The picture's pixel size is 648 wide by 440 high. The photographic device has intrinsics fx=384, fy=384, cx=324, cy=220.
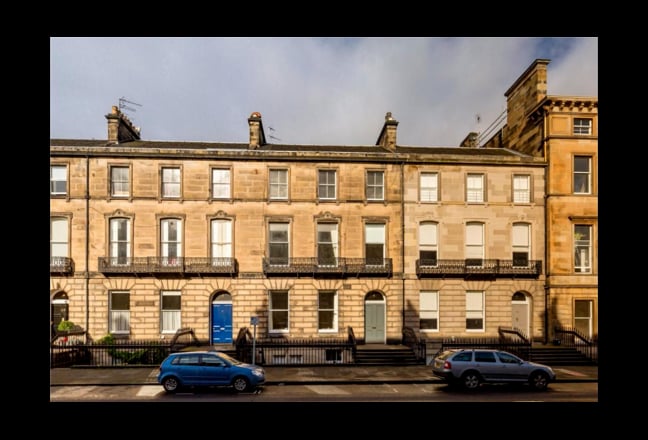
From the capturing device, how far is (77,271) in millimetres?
19516

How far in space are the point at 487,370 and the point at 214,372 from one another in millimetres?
9629

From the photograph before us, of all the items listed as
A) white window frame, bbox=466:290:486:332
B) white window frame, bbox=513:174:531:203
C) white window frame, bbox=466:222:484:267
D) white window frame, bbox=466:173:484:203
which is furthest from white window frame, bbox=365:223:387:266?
white window frame, bbox=513:174:531:203

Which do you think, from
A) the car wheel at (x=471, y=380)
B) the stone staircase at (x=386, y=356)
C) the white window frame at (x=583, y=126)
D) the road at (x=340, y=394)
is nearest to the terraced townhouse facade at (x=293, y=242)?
the stone staircase at (x=386, y=356)

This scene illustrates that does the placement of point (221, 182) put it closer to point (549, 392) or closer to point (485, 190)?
point (485, 190)

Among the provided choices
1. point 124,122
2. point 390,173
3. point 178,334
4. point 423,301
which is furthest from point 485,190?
point 124,122

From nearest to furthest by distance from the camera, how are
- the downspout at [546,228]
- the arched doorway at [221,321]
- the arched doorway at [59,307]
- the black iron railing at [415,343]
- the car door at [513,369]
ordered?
1. the car door at [513,369]
2. the black iron railing at [415,343]
3. the arched doorway at [59,307]
4. the arched doorway at [221,321]
5. the downspout at [546,228]

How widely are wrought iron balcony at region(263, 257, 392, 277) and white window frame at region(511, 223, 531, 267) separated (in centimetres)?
702

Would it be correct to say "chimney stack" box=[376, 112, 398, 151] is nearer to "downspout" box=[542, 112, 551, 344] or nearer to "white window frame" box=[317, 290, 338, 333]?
"downspout" box=[542, 112, 551, 344]

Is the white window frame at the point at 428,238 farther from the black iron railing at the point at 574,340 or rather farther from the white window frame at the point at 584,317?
the white window frame at the point at 584,317

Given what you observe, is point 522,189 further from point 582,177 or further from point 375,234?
point 375,234

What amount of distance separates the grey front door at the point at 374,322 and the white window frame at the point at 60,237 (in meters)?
15.8

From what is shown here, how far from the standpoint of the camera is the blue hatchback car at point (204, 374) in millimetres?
13180
